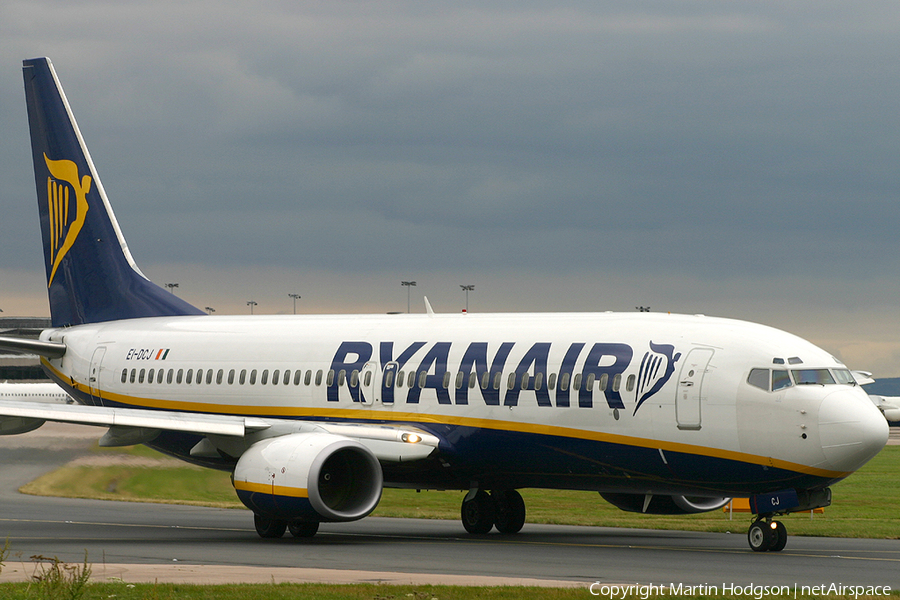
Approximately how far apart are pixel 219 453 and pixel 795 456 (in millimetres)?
13114

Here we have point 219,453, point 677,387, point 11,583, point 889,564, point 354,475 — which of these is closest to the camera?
point 11,583

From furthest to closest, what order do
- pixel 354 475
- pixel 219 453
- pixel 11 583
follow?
pixel 219 453, pixel 354 475, pixel 11 583

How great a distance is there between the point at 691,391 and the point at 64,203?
20.5 m

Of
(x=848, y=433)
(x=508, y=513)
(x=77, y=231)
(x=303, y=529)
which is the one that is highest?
(x=77, y=231)

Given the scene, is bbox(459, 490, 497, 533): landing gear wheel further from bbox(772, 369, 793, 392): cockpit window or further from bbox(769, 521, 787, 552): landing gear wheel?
bbox(772, 369, 793, 392): cockpit window

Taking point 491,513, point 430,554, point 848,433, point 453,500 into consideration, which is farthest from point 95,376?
point 848,433

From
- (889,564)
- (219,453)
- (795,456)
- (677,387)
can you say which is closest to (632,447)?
(677,387)

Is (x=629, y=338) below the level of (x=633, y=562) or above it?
above

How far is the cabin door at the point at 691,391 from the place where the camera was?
75.2ft

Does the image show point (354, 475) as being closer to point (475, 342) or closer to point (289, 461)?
point (289, 461)

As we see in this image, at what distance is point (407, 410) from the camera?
27.2m

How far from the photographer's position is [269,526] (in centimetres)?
2655

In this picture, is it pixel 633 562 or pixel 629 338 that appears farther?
Answer: pixel 629 338

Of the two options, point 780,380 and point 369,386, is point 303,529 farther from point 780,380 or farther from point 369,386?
point 780,380
